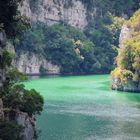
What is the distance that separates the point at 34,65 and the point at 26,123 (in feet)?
292

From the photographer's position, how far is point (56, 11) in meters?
136

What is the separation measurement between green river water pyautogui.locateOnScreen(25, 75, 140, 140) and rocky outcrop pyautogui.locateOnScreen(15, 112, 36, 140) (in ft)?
24.0

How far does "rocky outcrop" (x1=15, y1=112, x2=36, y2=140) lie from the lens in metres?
35.8

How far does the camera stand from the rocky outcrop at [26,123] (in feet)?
117

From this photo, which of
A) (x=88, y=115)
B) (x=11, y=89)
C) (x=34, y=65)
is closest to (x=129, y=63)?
(x=88, y=115)

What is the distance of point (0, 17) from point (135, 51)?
5436 centimetres

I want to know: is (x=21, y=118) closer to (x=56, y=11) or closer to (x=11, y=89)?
(x=11, y=89)

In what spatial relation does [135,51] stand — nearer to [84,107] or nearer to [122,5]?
[84,107]

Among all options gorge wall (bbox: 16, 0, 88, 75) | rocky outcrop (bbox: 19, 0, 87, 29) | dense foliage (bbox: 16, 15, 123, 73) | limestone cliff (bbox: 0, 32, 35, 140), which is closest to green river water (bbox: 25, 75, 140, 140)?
limestone cliff (bbox: 0, 32, 35, 140)

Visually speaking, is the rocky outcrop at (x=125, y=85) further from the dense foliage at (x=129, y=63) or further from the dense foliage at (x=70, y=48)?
the dense foliage at (x=70, y=48)

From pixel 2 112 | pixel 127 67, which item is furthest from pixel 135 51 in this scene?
pixel 2 112

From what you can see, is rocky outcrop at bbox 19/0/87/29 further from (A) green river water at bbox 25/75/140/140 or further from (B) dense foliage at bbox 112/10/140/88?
(A) green river water at bbox 25/75/140/140

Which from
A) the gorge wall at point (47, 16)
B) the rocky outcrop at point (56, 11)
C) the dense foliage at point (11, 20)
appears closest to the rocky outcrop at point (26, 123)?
the dense foliage at point (11, 20)

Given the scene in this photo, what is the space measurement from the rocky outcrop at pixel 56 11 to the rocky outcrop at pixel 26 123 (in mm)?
87491
